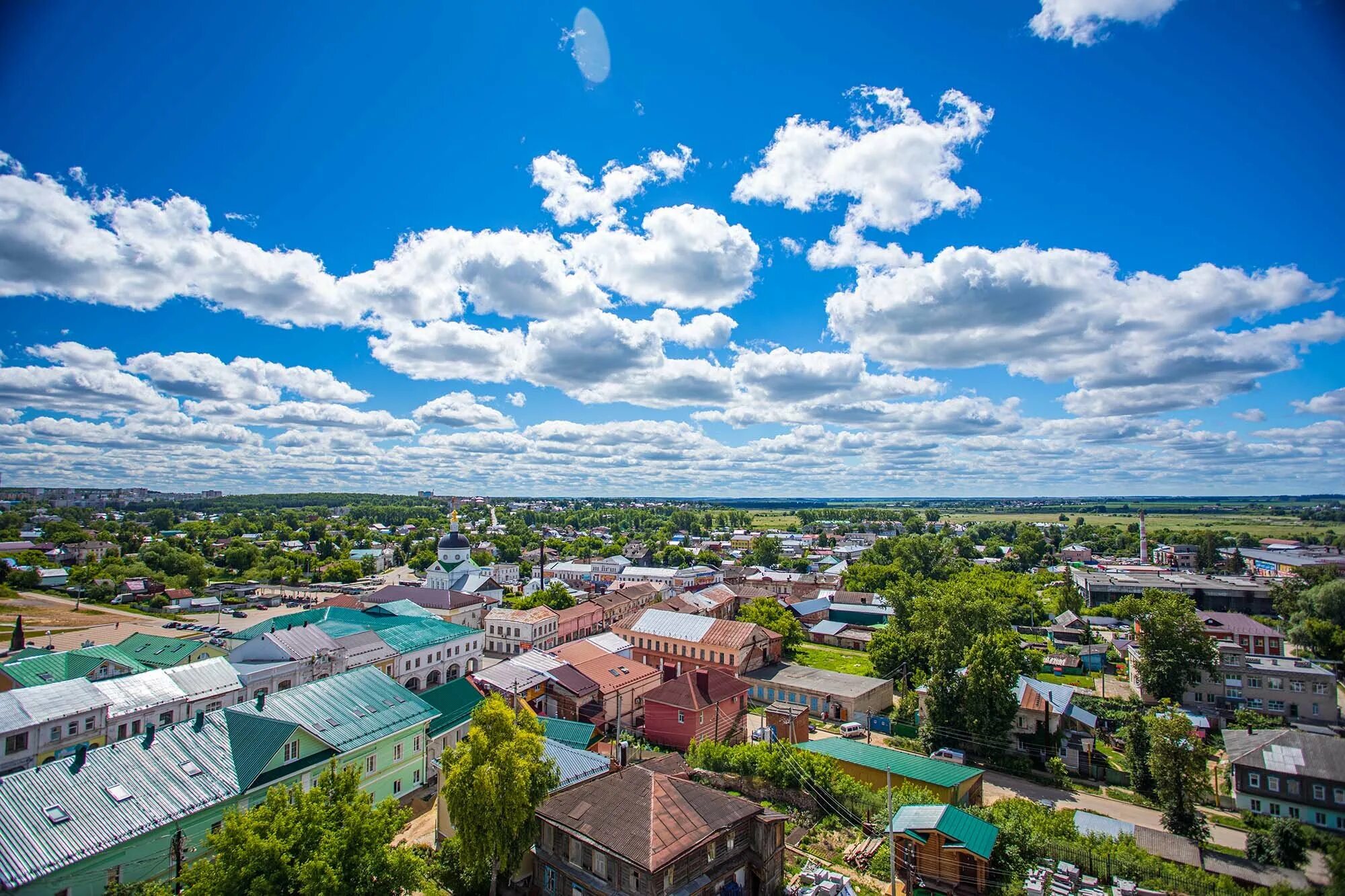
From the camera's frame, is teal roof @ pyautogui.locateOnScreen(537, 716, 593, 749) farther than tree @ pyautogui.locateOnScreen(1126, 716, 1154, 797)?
No

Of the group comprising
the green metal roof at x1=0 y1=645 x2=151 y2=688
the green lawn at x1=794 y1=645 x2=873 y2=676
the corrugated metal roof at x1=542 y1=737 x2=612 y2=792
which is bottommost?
the green lawn at x1=794 y1=645 x2=873 y2=676

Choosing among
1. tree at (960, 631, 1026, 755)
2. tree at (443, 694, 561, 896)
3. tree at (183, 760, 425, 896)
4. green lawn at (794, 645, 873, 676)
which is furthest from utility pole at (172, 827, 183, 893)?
green lawn at (794, 645, 873, 676)

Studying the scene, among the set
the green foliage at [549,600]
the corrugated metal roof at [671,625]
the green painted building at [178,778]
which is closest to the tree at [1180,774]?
the green painted building at [178,778]

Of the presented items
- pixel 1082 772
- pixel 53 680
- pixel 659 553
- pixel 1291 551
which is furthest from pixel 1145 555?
pixel 53 680

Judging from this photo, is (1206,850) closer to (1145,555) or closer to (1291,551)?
(1291,551)

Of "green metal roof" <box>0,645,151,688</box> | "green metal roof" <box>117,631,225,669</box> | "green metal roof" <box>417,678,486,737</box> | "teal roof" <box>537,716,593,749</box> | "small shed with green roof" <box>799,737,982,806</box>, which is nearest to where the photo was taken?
"small shed with green roof" <box>799,737,982,806</box>

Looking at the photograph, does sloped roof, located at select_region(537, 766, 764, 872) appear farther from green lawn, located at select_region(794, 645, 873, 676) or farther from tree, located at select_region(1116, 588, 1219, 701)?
tree, located at select_region(1116, 588, 1219, 701)
